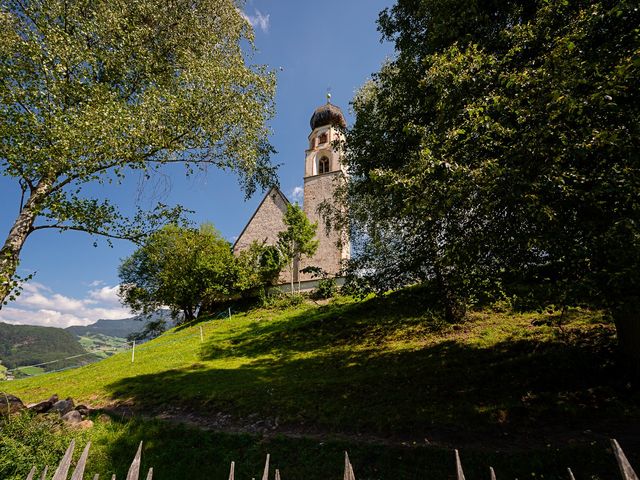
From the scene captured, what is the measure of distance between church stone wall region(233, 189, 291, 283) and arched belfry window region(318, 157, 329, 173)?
17.7 ft

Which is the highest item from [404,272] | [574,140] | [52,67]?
[52,67]

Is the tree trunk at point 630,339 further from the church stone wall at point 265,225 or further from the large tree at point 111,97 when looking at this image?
the church stone wall at point 265,225

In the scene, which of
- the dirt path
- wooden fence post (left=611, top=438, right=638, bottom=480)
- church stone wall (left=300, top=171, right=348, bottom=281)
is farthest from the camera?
church stone wall (left=300, top=171, right=348, bottom=281)

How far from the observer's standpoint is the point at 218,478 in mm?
5609

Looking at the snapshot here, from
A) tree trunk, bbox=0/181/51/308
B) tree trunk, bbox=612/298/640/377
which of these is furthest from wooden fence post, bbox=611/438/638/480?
tree trunk, bbox=0/181/51/308

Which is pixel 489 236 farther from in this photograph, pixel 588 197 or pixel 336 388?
pixel 336 388

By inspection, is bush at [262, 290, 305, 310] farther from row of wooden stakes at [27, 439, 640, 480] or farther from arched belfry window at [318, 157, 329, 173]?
row of wooden stakes at [27, 439, 640, 480]

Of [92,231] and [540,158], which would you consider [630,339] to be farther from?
[92,231]

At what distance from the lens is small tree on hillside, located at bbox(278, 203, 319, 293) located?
29844mm

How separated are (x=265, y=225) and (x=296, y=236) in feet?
20.2

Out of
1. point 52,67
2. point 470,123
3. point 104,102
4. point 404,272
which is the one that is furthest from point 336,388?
point 52,67

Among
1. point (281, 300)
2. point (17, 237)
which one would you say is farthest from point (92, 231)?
point (281, 300)

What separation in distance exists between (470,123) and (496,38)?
3296 mm

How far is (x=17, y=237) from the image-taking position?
285 inches
